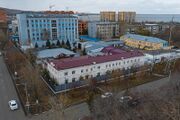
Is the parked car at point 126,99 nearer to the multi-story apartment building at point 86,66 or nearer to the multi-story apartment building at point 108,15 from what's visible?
the multi-story apartment building at point 86,66

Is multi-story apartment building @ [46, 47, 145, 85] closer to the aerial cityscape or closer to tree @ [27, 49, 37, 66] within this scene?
the aerial cityscape

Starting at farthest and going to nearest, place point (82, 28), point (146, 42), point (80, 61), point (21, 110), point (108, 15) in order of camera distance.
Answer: point (108, 15) < point (82, 28) < point (146, 42) < point (80, 61) < point (21, 110)

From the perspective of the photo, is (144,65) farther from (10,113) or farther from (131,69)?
(10,113)

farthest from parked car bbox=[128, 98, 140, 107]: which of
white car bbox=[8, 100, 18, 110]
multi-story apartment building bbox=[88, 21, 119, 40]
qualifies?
multi-story apartment building bbox=[88, 21, 119, 40]

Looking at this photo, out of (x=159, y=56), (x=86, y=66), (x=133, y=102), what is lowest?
(x=133, y=102)

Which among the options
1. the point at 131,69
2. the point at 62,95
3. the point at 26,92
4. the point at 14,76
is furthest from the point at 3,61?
the point at 131,69

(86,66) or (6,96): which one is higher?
(86,66)

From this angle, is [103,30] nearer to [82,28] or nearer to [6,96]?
[82,28]

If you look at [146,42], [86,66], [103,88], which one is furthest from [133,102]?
[146,42]
